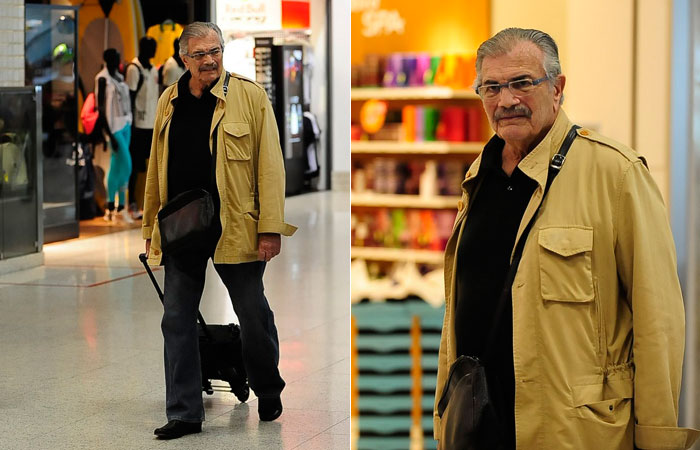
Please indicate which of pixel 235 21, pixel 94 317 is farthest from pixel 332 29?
pixel 94 317

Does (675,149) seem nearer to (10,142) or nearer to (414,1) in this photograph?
(414,1)

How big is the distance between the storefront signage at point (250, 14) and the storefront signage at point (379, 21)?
14.3m

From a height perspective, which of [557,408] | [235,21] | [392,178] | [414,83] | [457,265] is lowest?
[557,408]

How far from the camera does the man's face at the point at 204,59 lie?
5.01 m

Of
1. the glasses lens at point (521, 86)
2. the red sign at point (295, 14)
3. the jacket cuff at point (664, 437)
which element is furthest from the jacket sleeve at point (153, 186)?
the red sign at point (295, 14)

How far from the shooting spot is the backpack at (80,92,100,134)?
14.9 metres

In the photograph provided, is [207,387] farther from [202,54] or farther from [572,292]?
[572,292]

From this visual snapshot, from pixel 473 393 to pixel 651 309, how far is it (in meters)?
0.40

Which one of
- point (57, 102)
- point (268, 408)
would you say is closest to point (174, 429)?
point (268, 408)

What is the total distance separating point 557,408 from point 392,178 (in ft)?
2.43

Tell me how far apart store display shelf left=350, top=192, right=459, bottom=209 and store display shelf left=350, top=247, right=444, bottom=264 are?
11cm

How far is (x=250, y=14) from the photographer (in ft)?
56.1

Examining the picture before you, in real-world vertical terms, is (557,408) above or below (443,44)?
below

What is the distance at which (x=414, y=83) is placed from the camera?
2.89 m
